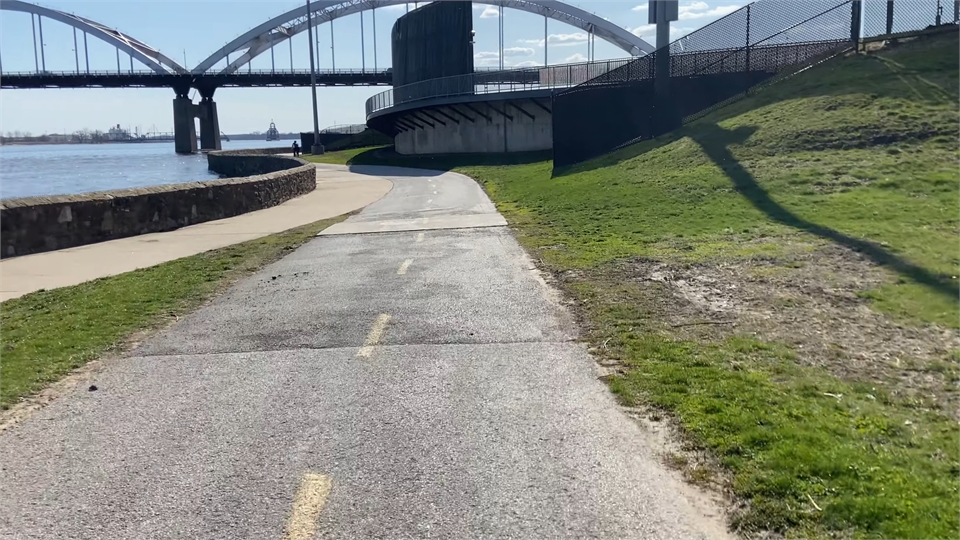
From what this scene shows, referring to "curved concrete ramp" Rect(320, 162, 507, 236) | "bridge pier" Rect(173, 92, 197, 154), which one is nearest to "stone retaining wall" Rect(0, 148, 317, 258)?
"curved concrete ramp" Rect(320, 162, 507, 236)

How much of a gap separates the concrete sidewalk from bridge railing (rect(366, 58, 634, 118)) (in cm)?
2091

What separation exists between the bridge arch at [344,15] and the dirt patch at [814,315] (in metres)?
73.1

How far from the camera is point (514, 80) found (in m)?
44.8

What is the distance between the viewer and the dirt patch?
5496mm

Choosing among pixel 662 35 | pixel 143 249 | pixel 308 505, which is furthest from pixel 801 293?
pixel 662 35

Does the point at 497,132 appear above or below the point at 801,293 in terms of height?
above

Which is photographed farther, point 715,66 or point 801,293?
point 715,66

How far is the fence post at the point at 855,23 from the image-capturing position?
73.0 feet

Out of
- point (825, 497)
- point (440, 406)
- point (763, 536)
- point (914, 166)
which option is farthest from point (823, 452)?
point (914, 166)

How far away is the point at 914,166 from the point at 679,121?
12.4 meters

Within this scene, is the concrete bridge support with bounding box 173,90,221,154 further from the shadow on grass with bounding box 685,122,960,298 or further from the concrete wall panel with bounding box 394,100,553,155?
the shadow on grass with bounding box 685,122,960,298

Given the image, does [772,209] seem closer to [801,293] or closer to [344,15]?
[801,293]

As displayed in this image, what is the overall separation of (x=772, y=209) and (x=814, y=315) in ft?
20.1

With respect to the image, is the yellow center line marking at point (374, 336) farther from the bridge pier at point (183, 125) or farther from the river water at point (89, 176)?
the bridge pier at point (183, 125)
